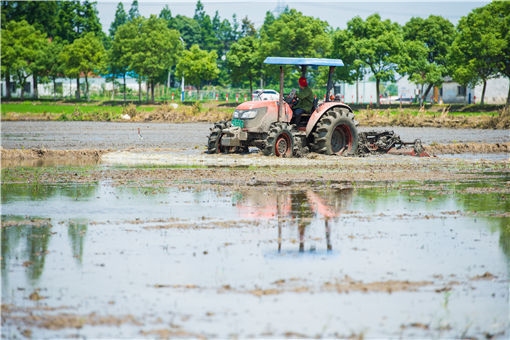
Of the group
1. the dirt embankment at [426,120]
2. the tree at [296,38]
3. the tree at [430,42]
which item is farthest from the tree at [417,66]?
the dirt embankment at [426,120]

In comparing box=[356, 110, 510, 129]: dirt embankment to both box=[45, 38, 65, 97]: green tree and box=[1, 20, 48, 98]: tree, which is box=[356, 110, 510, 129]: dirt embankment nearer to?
box=[1, 20, 48, 98]: tree

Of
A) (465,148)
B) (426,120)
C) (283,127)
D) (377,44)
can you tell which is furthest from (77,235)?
(377,44)

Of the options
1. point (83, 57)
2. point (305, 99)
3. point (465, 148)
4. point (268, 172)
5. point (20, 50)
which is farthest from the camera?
point (83, 57)

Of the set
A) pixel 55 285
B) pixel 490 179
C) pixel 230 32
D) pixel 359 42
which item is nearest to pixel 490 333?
pixel 55 285

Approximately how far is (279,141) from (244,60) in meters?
80.4

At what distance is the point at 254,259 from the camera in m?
8.72

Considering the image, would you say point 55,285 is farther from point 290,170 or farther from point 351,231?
point 290,170

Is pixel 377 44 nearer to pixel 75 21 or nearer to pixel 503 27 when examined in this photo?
pixel 503 27

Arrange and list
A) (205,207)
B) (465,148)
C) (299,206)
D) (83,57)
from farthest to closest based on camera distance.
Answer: (83,57) → (465,148) → (299,206) → (205,207)

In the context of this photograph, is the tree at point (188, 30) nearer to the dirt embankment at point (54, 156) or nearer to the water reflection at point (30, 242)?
the dirt embankment at point (54, 156)

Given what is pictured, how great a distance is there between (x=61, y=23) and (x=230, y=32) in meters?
55.3

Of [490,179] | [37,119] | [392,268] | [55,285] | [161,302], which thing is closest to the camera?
[161,302]

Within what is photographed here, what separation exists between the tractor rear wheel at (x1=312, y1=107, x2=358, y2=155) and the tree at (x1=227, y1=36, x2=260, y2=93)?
251 feet

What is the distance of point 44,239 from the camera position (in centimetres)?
971
